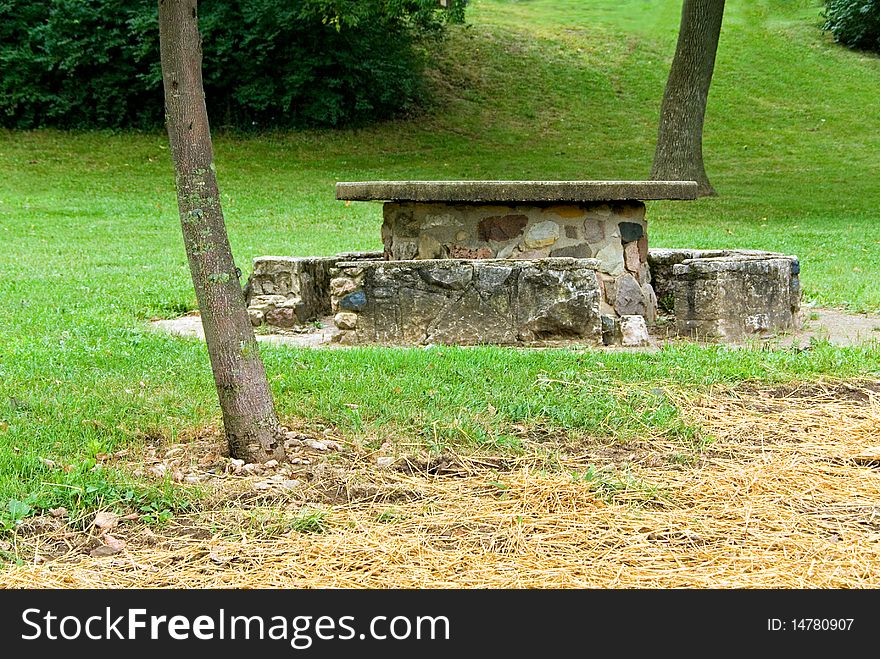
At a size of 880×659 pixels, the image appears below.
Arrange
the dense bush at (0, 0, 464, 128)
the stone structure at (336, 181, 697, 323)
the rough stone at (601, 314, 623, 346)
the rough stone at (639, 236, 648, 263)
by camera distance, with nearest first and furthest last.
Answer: the rough stone at (601, 314, 623, 346), the stone structure at (336, 181, 697, 323), the rough stone at (639, 236, 648, 263), the dense bush at (0, 0, 464, 128)

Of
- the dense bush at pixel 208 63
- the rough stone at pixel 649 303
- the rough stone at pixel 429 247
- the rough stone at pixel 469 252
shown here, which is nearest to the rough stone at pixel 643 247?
the rough stone at pixel 649 303

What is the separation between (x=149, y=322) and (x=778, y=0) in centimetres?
3217

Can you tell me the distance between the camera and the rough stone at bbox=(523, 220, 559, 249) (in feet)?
22.4

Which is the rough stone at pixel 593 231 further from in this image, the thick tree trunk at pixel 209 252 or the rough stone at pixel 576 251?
the thick tree trunk at pixel 209 252

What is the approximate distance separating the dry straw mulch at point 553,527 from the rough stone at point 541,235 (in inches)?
109

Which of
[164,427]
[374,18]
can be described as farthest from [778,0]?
[164,427]

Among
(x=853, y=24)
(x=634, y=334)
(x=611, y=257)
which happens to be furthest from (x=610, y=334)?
(x=853, y=24)

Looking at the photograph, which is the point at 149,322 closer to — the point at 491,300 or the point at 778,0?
the point at 491,300

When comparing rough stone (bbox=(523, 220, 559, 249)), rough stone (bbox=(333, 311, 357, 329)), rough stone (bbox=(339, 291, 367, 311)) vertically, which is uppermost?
rough stone (bbox=(523, 220, 559, 249))

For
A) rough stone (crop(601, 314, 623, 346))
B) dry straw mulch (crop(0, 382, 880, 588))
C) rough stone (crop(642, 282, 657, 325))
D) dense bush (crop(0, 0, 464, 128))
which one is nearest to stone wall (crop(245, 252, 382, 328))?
rough stone (crop(642, 282, 657, 325))

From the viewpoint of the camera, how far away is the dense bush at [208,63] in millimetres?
21672

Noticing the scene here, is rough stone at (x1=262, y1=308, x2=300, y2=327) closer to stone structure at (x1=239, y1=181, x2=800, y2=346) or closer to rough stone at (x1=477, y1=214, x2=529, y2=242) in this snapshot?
stone structure at (x1=239, y1=181, x2=800, y2=346)

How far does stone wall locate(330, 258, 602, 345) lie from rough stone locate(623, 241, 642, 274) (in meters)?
0.69

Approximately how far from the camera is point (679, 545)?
3.21 metres
